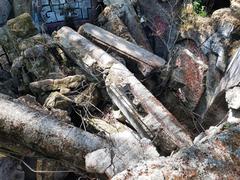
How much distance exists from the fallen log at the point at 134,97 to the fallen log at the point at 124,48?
1.27 ft

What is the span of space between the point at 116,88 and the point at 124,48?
142 cm

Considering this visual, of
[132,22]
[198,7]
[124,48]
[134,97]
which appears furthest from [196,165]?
[132,22]

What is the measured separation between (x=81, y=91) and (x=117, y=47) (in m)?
1.22

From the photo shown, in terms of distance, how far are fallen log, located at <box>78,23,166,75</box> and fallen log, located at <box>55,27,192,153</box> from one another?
386mm

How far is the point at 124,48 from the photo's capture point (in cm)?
714

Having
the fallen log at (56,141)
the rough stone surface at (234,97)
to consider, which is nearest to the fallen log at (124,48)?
the rough stone surface at (234,97)

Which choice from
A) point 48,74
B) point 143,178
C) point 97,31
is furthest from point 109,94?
Answer: point 143,178

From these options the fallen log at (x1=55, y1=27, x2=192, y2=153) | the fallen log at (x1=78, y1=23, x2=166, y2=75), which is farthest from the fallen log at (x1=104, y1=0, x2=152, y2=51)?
the fallen log at (x1=55, y1=27, x2=192, y2=153)

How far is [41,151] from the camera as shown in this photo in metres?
4.12

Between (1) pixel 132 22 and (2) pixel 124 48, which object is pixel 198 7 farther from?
(2) pixel 124 48

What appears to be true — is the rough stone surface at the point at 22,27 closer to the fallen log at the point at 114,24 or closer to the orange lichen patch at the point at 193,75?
the fallen log at the point at 114,24

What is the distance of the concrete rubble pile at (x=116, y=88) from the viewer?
4078 mm

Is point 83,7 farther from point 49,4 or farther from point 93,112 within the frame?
point 93,112

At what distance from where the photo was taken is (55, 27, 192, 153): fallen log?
5.39 meters
